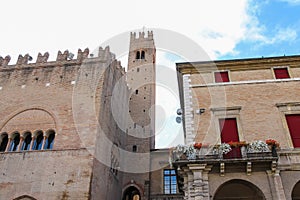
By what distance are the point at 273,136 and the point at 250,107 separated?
180cm

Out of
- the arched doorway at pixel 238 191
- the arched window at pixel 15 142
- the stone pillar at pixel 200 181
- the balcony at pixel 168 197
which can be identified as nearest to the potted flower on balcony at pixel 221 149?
the stone pillar at pixel 200 181

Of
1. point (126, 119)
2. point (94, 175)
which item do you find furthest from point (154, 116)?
point (94, 175)

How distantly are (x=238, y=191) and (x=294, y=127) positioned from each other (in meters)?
3.99

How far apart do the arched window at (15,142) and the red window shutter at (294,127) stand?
52.8 ft

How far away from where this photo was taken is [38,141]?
1814 cm

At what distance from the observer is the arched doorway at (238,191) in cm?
1122

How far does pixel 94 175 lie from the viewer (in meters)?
16.6

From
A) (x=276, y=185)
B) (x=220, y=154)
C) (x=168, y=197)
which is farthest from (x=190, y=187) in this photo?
(x=168, y=197)

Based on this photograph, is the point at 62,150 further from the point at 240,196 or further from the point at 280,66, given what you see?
the point at 280,66

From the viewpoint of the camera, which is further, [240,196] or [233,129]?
[233,129]

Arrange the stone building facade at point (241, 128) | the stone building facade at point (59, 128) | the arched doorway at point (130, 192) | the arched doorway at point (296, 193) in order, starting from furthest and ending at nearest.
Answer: the arched doorway at point (130, 192) → the stone building facade at point (59, 128) → the arched doorway at point (296, 193) → the stone building facade at point (241, 128)

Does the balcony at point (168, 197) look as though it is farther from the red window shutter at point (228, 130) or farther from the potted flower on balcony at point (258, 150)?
the potted flower on balcony at point (258, 150)

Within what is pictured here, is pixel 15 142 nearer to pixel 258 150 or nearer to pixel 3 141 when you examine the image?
pixel 3 141

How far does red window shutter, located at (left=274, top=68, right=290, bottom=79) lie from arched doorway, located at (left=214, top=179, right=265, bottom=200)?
6.41m
